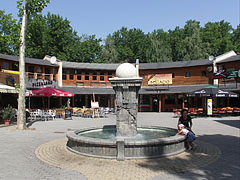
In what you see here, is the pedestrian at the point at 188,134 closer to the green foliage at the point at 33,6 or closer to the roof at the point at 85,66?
the green foliage at the point at 33,6

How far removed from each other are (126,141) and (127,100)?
6.90ft

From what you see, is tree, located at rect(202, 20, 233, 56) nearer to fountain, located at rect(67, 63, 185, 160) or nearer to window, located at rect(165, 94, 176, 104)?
window, located at rect(165, 94, 176, 104)

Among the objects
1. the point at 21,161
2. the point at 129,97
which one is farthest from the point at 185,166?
the point at 21,161

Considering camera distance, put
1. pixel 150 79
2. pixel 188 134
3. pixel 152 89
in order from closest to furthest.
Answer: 1. pixel 188 134
2. pixel 152 89
3. pixel 150 79

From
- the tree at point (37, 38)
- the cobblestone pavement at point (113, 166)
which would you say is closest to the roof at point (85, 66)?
the tree at point (37, 38)

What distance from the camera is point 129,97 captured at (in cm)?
770

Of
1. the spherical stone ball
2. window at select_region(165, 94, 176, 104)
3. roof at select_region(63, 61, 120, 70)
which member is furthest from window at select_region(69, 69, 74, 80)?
the spherical stone ball

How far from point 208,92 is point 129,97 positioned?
518 inches

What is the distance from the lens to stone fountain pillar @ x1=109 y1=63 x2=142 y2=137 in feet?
24.9

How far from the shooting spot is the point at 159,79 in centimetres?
2794

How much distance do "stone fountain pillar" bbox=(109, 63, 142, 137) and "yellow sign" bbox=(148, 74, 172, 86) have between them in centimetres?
2060

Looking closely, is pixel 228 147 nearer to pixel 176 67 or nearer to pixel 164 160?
pixel 164 160

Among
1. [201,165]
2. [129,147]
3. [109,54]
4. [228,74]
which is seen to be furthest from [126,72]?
[109,54]

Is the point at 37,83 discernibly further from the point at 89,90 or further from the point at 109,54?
the point at 109,54
